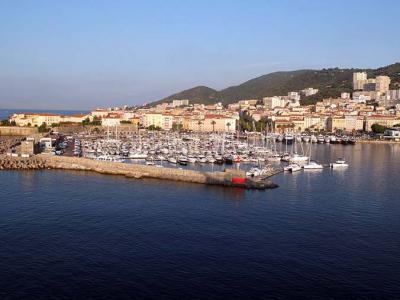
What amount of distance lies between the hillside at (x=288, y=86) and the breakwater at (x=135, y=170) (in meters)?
53.6

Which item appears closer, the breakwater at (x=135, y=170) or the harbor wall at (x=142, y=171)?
the breakwater at (x=135, y=170)

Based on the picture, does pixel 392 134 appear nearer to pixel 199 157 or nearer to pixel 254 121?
pixel 254 121

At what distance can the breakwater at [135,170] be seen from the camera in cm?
1656

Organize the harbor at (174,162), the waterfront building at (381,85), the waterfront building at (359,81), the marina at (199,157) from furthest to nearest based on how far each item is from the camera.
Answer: the waterfront building at (359,81), the waterfront building at (381,85), the marina at (199,157), the harbor at (174,162)

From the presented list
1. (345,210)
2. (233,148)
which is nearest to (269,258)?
(345,210)

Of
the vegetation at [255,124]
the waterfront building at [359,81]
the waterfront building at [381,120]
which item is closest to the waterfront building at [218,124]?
the vegetation at [255,124]

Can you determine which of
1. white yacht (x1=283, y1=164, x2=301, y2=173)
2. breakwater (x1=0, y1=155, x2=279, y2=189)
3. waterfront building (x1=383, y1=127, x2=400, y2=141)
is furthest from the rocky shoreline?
waterfront building (x1=383, y1=127, x2=400, y2=141)

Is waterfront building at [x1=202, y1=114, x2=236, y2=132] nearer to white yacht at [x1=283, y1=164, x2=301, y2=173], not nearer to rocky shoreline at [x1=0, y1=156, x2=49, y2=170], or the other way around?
white yacht at [x1=283, y1=164, x2=301, y2=173]

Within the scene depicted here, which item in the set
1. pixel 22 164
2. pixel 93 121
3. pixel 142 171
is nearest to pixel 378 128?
pixel 93 121

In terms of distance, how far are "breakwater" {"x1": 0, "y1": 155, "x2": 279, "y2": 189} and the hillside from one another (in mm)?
53597

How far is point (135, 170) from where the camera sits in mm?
18844

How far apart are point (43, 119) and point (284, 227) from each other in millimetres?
39705

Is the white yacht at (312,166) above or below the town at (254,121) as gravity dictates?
below

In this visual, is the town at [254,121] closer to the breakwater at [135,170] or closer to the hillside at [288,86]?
the hillside at [288,86]
